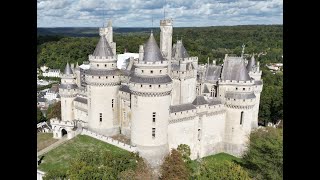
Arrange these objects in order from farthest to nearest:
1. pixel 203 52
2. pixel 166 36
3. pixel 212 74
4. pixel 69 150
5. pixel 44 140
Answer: pixel 203 52, pixel 212 74, pixel 44 140, pixel 166 36, pixel 69 150

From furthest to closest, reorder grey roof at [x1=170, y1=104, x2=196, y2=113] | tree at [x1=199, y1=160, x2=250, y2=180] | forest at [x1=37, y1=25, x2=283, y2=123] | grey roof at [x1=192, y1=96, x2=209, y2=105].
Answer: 1. forest at [x1=37, y1=25, x2=283, y2=123]
2. grey roof at [x1=192, y1=96, x2=209, y2=105]
3. grey roof at [x1=170, y1=104, x2=196, y2=113]
4. tree at [x1=199, y1=160, x2=250, y2=180]

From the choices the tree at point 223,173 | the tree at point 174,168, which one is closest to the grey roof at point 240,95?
the tree at point 174,168

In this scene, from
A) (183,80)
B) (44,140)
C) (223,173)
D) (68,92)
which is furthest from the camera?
(68,92)

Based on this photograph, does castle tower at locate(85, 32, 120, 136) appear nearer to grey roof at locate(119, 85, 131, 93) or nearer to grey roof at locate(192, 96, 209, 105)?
grey roof at locate(119, 85, 131, 93)

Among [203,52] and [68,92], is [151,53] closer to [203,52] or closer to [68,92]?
[68,92]

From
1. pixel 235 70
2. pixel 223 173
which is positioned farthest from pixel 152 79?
pixel 235 70

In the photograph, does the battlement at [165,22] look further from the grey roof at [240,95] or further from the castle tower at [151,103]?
the grey roof at [240,95]

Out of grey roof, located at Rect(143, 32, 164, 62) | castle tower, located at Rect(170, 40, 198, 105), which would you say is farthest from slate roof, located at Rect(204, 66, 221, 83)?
grey roof, located at Rect(143, 32, 164, 62)
